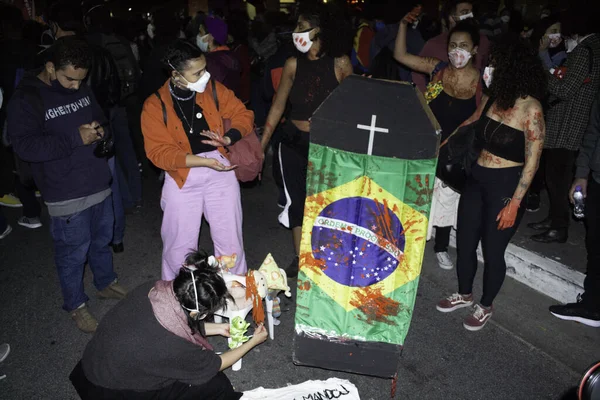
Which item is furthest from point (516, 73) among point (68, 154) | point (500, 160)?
point (68, 154)

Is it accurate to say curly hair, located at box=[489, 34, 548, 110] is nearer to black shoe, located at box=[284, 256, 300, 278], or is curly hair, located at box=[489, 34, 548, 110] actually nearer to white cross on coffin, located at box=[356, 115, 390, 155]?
white cross on coffin, located at box=[356, 115, 390, 155]

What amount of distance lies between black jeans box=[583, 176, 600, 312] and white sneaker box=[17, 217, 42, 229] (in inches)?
196

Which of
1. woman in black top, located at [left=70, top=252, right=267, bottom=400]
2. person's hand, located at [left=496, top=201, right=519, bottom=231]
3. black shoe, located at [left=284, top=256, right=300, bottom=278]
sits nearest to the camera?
woman in black top, located at [left=70, top=252, right=267, bottom=400]

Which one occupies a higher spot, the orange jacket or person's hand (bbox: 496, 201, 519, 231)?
the orange jacket

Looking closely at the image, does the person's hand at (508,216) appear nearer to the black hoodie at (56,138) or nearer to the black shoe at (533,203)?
the black shoe at (533,203)

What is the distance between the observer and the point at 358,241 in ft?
8.78

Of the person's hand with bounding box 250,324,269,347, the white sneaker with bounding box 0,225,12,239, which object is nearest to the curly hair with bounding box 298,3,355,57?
the person's hand with bounding box 250,324,269,347

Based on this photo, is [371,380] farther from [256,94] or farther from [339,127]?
[256,94]

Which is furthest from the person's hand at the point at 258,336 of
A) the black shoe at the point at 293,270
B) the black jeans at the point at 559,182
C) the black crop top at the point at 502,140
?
the black jeans at the point at 559,182

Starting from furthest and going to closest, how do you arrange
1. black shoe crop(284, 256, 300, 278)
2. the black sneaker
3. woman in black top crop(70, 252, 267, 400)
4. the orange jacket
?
1. black shoe crop(284, 256, 300, 278)
2. the black sneaker
3. the orange jacket
4. woman in black top crop(70, 252, 267, 400)

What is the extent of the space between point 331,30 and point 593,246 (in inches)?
96.0

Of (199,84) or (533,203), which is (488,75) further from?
(533,203)

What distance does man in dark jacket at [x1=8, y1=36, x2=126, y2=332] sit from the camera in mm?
2816

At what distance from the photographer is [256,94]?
805 cm
